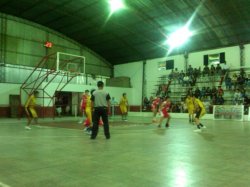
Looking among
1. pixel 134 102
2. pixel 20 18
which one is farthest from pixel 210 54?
pixel 20 18

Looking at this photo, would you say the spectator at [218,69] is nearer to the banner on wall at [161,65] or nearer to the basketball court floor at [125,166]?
the banner on wall at [161,65]

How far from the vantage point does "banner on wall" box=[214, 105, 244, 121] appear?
76.5 feet

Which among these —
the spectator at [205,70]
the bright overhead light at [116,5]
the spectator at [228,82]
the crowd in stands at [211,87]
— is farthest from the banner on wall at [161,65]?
the bright overhead light at [116,5]

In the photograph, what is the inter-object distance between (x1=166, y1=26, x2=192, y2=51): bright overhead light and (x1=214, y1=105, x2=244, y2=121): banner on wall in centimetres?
790

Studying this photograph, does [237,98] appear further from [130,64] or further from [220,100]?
[130,64]

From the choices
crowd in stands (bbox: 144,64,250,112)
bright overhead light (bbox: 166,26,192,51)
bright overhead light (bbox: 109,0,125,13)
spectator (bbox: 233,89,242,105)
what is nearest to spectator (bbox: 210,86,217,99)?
crowd in stands (bbox: 144,64,250,112)

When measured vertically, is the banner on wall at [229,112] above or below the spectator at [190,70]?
below

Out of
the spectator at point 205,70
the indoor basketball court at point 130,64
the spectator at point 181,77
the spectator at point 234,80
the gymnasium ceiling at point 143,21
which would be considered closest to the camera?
the indoor basketball court at point 130,64

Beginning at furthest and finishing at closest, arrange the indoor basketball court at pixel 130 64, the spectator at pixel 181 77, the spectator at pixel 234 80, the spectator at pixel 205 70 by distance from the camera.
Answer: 1. the spectator at pixel 181 77
2. the spectator at pixel 205 70
3. the spectator at pixel 234 80
4. the indoor basketball court at pixel 130 64

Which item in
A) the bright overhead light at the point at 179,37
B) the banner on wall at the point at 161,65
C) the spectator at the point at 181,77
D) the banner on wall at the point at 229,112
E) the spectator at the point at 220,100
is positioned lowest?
the banner on wall at the point at 229,112

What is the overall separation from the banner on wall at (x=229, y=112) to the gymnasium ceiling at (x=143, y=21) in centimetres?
710

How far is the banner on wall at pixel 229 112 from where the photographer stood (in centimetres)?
2333

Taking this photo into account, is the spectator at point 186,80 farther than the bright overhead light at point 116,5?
Yes

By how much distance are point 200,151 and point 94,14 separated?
23030mm
